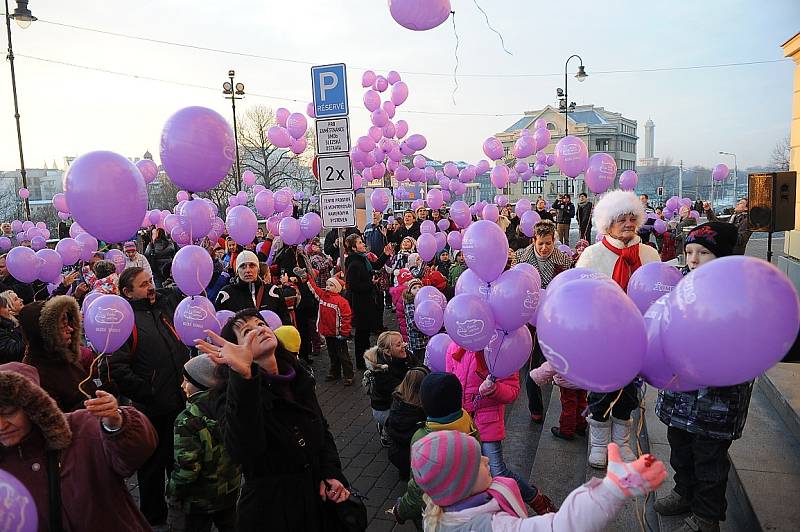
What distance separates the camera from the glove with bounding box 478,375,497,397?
3.95m

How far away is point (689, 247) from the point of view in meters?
3.15

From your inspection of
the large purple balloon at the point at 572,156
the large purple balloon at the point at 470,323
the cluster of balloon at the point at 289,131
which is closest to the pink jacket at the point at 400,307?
the large purple balloon at the point at 572,156

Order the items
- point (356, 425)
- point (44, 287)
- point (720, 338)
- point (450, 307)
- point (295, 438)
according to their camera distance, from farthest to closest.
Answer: point (44, 287), point (356, 425), point (450, 307), point (295, 438), point (720, 338)

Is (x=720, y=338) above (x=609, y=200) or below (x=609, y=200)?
below

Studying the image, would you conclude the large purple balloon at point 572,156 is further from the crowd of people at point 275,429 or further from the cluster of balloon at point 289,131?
the cluster of balloon at point 289,131

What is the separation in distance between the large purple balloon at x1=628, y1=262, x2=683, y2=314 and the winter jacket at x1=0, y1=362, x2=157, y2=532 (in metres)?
2.57

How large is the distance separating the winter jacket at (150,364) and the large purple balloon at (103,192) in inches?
26.0

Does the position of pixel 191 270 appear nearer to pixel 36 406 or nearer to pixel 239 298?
pixel 239 298

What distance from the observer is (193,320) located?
4.32 metres

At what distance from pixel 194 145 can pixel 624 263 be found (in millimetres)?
3485

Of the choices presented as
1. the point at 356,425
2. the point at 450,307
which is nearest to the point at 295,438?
the point at 450,307

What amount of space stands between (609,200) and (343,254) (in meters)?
4.93

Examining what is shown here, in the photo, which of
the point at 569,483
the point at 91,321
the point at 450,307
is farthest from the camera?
the point at 569,483

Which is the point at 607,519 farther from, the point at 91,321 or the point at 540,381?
the point at 91,321
